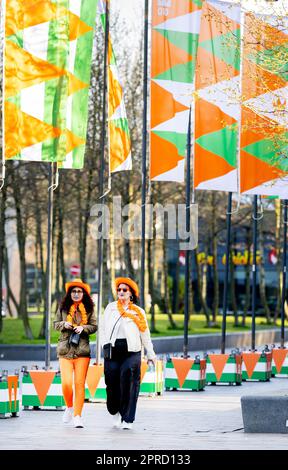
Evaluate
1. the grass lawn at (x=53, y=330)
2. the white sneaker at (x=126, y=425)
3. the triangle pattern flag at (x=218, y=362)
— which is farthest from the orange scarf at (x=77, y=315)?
the grass lawn at (x=53, y=330)

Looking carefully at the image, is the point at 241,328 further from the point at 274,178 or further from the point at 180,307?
the point at 274,178

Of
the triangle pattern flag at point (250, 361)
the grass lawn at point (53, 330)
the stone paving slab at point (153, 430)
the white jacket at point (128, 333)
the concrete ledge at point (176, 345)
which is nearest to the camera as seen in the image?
the stone paving slab at point (153, 430)

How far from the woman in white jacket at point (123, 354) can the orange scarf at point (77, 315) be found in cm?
33

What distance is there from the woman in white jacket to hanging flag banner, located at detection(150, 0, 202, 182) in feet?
17.4

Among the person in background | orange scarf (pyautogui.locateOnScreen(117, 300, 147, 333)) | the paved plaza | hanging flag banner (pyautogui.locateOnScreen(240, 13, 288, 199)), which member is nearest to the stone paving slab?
the paved plaza

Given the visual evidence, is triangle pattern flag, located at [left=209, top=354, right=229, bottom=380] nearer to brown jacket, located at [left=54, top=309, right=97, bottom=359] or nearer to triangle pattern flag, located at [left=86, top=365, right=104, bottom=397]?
triangle pattern flag, located at [left=86, top=365, right=104, bottom=397]

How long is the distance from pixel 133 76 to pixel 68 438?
30911mm

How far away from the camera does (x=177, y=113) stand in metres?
23.9

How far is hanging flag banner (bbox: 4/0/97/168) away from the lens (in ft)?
67.7

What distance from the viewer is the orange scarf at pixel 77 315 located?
1883 cm

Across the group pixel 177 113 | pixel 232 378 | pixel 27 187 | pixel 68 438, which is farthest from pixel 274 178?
pixel 27 187

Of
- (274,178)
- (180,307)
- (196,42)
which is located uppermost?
(196,42)

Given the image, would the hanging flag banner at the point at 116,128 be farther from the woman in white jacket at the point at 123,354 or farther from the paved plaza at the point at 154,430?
the woman in white jacket at the point at 123,354

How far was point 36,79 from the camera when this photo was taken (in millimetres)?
20734
